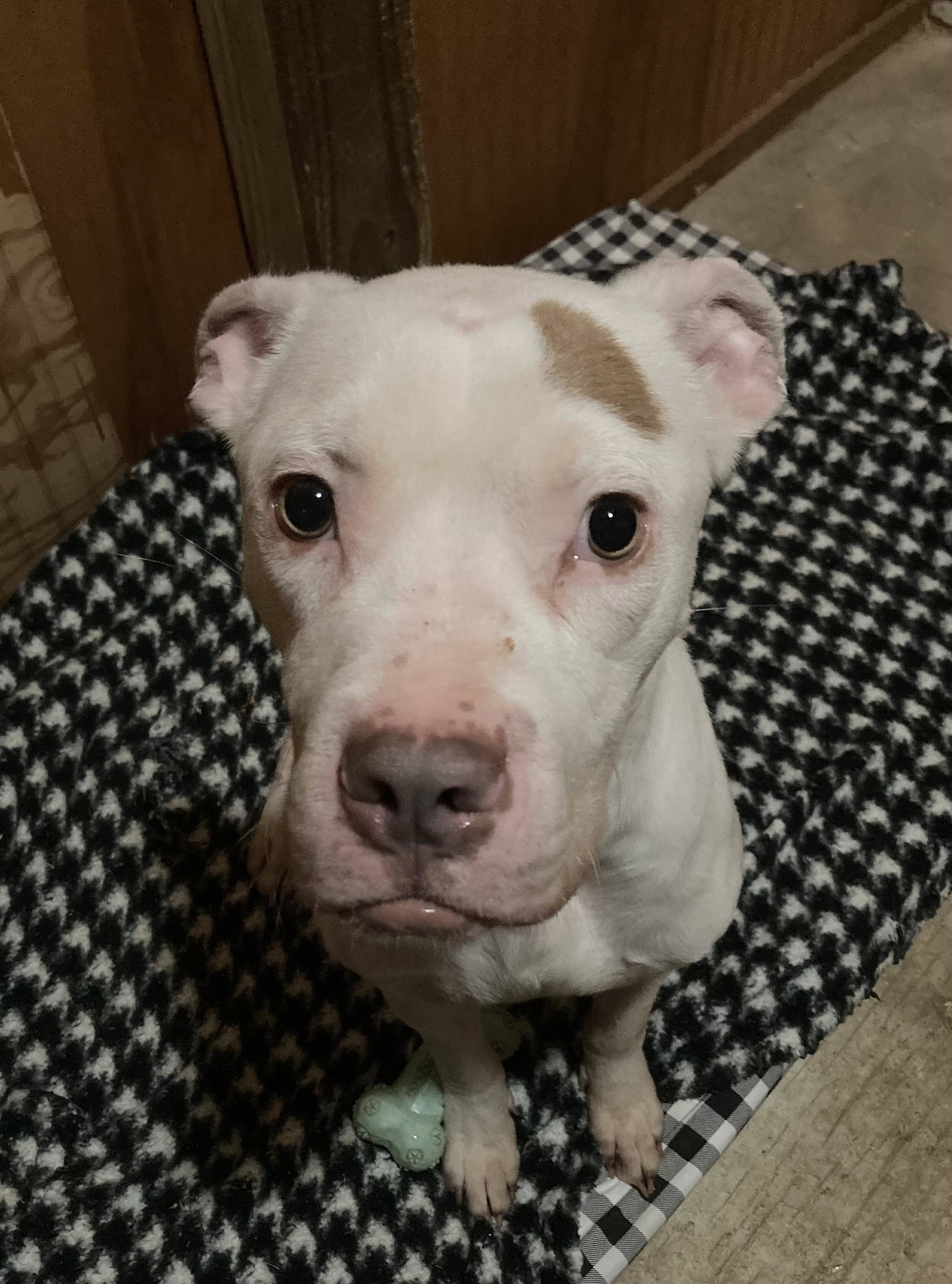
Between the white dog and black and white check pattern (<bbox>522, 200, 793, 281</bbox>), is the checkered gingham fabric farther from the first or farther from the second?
black and white check pattern (<bbox>522, 200, 793, 281</bbox>)

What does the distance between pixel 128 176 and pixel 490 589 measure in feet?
5.37

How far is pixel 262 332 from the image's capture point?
4.62ft

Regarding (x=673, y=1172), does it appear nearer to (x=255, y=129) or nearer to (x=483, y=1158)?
(x=483, y=1158)

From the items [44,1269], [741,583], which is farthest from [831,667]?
[44,1269]

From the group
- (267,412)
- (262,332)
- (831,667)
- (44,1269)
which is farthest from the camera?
(831,667)

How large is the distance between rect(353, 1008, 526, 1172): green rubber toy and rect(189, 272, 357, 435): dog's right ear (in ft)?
3.76

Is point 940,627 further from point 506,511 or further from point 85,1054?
point 85,1054

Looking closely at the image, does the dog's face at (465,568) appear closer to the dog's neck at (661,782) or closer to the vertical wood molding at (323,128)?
the dog's neck at (661,782)

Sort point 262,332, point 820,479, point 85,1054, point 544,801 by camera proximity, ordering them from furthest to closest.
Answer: point 820,479
point 85,1054
point 262,332
point 544,801

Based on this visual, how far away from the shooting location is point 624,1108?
1.84m

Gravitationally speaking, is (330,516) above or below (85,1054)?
above

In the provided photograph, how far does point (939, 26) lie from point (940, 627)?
2.88 m

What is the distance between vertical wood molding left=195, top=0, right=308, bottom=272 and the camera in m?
2.11

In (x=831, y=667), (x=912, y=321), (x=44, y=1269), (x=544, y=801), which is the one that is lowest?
(x=44, y=1269)
